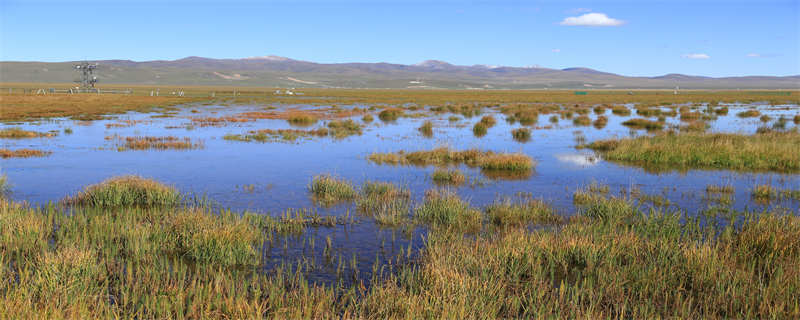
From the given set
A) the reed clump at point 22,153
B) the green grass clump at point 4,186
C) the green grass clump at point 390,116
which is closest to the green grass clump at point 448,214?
the green grass clump at point 4,186

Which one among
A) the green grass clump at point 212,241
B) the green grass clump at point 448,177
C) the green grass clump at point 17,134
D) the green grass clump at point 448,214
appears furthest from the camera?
the green grass clump at point 17,134

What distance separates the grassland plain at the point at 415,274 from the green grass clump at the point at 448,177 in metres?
4.83

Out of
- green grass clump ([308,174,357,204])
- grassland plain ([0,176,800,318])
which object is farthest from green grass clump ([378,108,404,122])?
grassland plain ([0,176,800,318])

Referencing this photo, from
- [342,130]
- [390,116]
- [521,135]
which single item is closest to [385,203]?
[521,135]

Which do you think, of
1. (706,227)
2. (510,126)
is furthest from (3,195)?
(510,126)

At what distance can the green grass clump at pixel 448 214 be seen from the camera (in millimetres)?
9914

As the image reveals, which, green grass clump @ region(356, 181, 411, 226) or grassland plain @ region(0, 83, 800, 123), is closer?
green grass clump @ region(356, 181, 411, 226)

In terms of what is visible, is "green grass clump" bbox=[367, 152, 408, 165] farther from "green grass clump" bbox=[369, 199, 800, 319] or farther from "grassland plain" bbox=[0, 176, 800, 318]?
"green grass clump" bbox=[369, 199, 800, 319]

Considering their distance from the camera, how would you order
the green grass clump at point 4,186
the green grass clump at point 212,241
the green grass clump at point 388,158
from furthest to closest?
the green grass clump at point 388,158
the green grass clump at point 4,186
the green grass clump at point 212,241

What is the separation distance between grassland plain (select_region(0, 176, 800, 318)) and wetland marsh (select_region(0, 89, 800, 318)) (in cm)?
4

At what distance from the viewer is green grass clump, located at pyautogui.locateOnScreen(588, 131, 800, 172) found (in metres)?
17.3

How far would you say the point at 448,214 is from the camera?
10.1 m

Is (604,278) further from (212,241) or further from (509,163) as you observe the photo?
(509,163)

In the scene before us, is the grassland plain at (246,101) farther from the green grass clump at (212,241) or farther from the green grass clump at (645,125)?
the green grass clump at (212,241)
